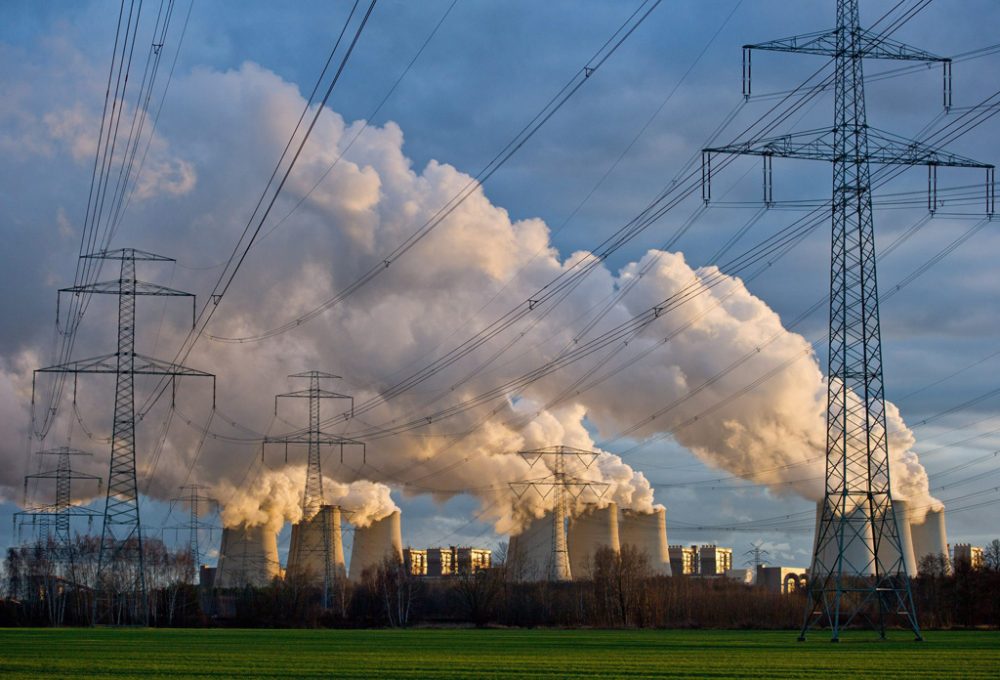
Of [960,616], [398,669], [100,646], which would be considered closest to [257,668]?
[398,669]

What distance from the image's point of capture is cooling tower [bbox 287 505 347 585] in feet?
300

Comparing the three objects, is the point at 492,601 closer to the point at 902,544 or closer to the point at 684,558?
the point at 902,544

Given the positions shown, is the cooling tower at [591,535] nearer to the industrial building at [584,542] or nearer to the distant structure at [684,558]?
the industrial building at [584,542]

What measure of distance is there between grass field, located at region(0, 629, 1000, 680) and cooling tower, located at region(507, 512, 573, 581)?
42.1m

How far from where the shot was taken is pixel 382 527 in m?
98.9

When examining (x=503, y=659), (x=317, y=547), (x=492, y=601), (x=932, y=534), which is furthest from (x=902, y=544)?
(x=503, y=659)

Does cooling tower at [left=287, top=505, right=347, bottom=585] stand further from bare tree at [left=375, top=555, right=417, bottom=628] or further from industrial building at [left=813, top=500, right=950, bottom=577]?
industrial building at [left=813, top=500, right=950, bottom=577]

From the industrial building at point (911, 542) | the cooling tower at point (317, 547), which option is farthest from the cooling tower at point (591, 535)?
the industrial building at point (911, 542)

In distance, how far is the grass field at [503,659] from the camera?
85.4 ft

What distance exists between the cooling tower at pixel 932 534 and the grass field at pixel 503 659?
37.9 m

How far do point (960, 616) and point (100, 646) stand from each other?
44.5m

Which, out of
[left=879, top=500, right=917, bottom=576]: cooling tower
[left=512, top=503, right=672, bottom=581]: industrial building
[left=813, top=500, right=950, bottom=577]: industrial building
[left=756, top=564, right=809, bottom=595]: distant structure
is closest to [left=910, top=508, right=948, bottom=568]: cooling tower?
[left=813, top=500, right=950, bottom=577]: industrial building

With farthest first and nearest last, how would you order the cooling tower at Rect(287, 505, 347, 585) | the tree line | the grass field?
the cooling tower at Rect(287, 505, 347, 585) < the tree line < the grass field

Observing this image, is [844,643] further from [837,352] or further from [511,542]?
[511,542]
